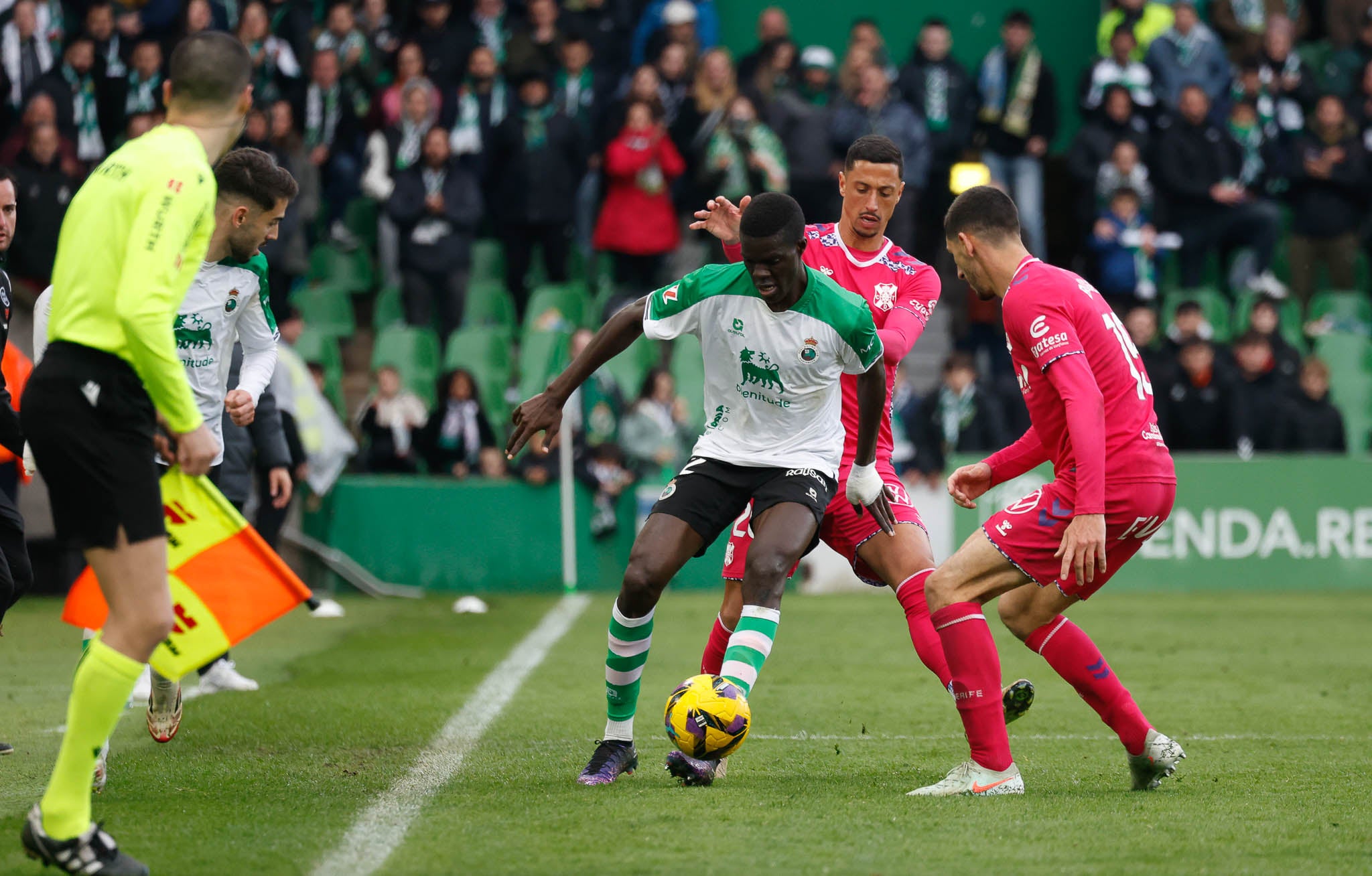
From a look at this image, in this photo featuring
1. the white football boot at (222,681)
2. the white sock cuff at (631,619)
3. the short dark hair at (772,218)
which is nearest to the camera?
the short dark hair at (772,218)

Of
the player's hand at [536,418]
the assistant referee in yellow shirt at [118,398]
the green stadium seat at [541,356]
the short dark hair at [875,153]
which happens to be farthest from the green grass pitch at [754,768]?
the green stadium seat at [541,356]

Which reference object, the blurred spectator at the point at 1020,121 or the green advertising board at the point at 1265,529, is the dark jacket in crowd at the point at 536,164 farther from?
the green advertising board at the point at 1265,529

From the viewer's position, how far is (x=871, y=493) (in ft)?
20.6

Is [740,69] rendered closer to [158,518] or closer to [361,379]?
[361,379]

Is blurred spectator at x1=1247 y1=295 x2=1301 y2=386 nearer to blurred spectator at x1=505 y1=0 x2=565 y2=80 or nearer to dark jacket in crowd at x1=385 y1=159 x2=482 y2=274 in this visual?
blurred spectator at x1=505 y1=0 x2=565 y2=80

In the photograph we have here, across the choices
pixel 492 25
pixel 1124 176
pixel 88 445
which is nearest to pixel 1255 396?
pixel 1124 176

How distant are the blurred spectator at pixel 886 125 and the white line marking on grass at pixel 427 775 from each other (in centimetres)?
724

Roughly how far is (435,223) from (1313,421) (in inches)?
356

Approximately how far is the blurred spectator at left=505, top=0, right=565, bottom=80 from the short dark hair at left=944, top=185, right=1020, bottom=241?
11.9m

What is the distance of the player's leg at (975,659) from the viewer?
5.79 metres

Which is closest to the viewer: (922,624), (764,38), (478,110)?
(922,624)

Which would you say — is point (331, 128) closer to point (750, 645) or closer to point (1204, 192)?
point (1204, 192)

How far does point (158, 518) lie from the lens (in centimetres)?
460

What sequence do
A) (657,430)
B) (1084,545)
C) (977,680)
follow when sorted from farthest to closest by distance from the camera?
(657,430) < (977,680) < (1084,545)
